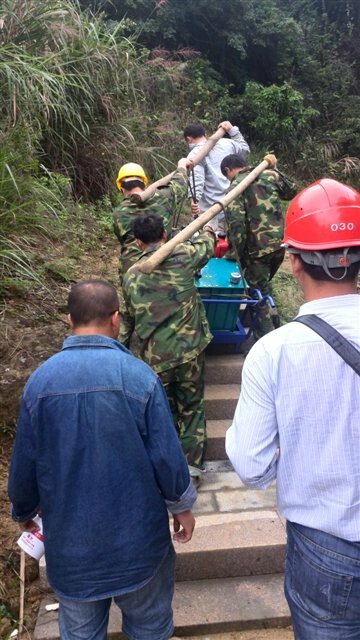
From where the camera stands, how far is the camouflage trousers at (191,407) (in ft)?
10.2

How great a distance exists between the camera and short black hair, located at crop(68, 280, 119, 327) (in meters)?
1.81

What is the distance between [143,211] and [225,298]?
906mm

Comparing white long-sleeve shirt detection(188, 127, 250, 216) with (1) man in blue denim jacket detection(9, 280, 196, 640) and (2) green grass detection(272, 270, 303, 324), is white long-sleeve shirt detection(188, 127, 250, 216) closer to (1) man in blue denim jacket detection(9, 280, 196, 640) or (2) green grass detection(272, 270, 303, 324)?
(2) green grass detection(272, 270, 303, 324)

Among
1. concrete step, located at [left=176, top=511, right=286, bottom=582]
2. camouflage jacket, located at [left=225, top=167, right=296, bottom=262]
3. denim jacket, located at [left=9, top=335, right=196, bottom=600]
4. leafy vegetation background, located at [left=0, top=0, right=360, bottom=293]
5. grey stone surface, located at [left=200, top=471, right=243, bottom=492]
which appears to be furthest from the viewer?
leafy vegetation background, located at [left=0, top=0, right=360, bottom=293]

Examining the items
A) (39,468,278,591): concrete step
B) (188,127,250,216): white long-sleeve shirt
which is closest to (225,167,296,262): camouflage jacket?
(188,127,250,216): white long-sleeve shirt

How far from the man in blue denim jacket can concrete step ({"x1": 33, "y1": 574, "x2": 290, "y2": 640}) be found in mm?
893

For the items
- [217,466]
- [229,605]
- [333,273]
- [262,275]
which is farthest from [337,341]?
[262,275]

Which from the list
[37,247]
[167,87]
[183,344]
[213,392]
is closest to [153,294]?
[183,344]

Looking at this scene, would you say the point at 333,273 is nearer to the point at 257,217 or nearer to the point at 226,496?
the point at 226,496

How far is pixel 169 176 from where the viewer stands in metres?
4.07

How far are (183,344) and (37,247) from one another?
90.5 inches

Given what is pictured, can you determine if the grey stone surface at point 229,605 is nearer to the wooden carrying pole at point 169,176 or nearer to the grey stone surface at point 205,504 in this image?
the grey stone surface at point 205,504

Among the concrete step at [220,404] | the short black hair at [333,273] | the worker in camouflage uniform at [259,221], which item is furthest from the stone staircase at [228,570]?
the short black hair at [333,273]

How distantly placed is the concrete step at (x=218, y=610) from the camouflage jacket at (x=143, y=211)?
7.26 ft
